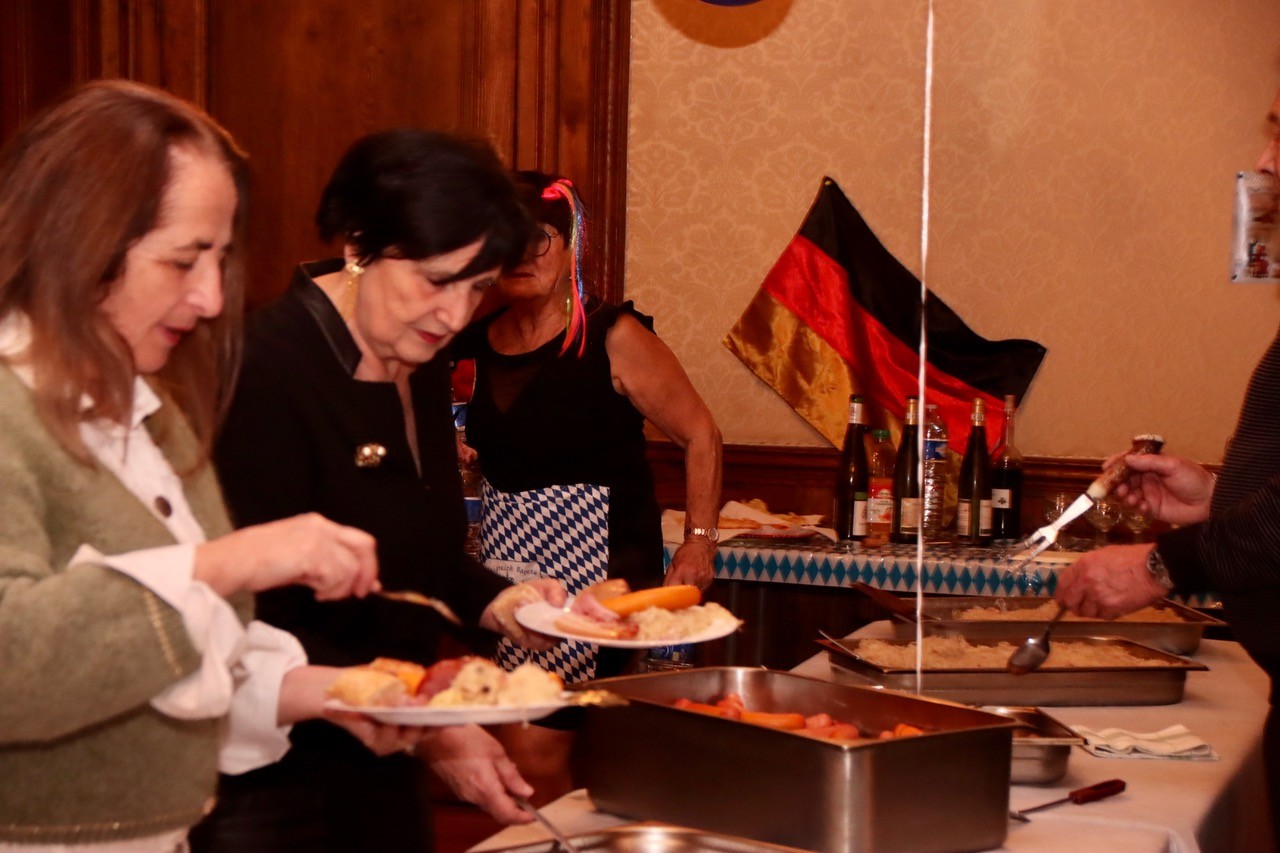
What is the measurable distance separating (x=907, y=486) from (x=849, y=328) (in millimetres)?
802

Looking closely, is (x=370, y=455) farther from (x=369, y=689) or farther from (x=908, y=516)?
(x=908, y=516)

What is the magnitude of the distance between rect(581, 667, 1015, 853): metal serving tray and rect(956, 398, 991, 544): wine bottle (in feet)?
7.03

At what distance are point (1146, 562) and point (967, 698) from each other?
299 mm

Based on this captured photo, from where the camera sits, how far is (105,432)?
114 cm

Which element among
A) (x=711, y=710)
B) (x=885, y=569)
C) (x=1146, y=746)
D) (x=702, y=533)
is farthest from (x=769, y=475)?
(x=711, y=710)

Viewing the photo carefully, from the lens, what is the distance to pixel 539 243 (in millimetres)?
1706

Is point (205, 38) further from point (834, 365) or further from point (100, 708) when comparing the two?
point (100, 708)

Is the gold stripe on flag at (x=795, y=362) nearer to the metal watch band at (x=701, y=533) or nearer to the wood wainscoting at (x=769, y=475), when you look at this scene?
the wood wainscoting at (x=769, y=475)

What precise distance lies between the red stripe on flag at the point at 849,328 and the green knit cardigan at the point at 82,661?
314cm

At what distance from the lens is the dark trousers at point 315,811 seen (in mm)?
1420

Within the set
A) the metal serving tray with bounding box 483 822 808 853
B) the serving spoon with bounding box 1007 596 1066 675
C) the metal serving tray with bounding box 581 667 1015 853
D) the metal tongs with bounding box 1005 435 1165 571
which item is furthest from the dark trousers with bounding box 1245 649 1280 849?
the metal serving tray with bounding box 483 822 808 853

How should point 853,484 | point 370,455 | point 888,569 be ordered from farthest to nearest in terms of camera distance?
point 853,484
point 888,569
point 370,455

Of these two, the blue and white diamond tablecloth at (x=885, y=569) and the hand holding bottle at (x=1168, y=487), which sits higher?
the hand holding bottle at (x=1168, y=487)

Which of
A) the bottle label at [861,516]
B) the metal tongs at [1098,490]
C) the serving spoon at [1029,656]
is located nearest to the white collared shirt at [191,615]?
the serving spoon at [1029,656]
